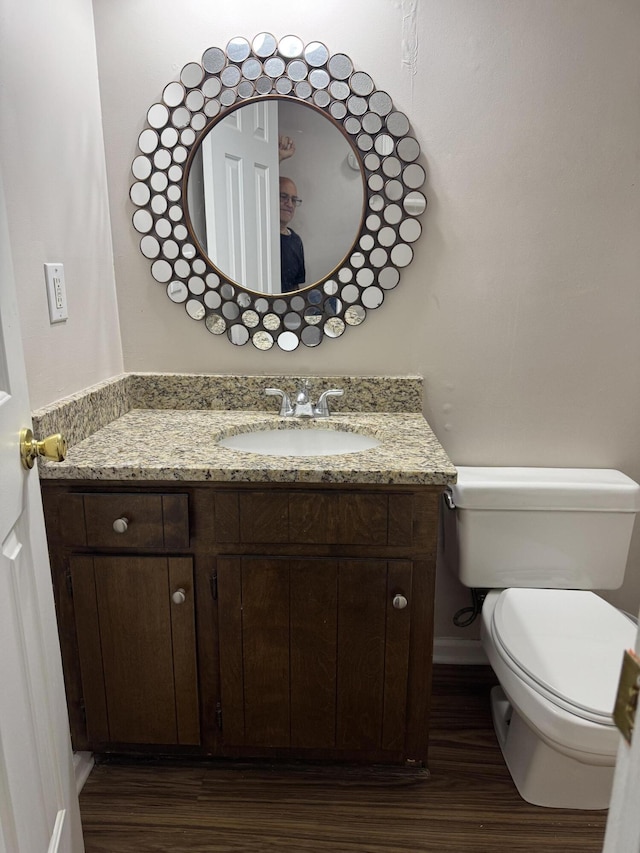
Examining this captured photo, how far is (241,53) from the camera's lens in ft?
5.39

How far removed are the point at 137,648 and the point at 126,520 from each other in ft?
1.06

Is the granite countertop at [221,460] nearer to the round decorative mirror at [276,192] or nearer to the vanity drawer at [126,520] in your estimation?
the vanity drawer at [126,520]

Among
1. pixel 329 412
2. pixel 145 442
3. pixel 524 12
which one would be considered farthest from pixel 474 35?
pixel 145 442

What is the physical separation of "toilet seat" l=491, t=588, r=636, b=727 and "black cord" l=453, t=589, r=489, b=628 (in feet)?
0.71

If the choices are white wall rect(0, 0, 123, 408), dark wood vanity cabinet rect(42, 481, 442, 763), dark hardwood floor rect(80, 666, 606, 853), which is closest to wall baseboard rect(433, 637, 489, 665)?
dark hardwood floor rect(80, 666, 606, 853)

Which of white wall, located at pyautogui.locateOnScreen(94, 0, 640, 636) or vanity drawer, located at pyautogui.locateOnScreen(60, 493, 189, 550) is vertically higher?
white wall, located at pyautogui.locateOnScreen(94, 0, 640, 636)

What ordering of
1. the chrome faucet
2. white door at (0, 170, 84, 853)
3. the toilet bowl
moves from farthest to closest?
the chrome faucet
the toilet bowl
white door at (0, 170, 84, 853)

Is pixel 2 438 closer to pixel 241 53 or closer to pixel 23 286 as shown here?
pixel 23 286

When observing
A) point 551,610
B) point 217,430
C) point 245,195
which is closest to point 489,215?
point 245,195

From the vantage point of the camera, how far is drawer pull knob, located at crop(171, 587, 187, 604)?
1.43 meters

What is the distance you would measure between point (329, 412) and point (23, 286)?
860 millimetres

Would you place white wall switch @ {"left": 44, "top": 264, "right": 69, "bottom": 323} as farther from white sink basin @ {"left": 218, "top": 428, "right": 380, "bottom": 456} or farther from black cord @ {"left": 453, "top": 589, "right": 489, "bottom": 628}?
black cord @ {"left": 453, "top": 589, "right": 489, "bottom": 628}

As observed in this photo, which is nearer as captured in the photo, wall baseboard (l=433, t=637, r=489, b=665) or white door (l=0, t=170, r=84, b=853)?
white door (l=0, t=170, r=84, b=853)

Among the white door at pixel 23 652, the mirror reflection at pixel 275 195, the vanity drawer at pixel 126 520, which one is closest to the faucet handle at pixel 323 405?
the mirror reflection at pixel 275 195
